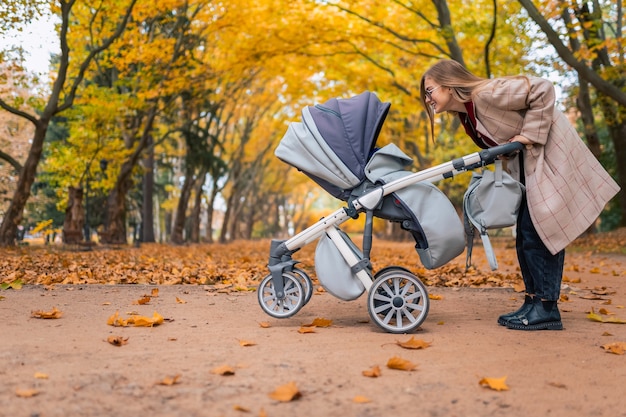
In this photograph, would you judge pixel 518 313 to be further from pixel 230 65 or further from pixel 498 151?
pixel 230 65

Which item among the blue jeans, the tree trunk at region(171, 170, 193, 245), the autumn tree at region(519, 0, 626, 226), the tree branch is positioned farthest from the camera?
the tree trunk at region(171, 170, 193, 245)

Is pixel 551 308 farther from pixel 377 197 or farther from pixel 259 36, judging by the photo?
pixel 259 36

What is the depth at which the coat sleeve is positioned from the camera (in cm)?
418

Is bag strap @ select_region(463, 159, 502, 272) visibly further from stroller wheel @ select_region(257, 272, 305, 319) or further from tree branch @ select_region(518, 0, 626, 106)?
tree branch @ select_region(518, 0, 626, 106)

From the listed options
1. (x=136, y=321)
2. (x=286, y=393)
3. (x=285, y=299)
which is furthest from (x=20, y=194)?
(x=286, y=393)

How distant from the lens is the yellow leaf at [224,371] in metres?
3.05

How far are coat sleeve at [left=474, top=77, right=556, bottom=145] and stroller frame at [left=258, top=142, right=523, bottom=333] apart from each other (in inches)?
6.3

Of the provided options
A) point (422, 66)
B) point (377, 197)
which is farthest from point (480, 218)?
point (422, 66)

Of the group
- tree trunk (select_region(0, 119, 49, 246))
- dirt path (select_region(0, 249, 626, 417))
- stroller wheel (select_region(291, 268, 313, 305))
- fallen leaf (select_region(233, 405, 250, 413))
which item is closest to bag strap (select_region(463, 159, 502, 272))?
dirt path (select_region(0, 249, 626, 417))

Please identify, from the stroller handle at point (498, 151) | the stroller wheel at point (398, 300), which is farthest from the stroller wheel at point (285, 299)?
the stroller handle at point (498, 151)

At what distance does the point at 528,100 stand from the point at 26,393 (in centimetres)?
346

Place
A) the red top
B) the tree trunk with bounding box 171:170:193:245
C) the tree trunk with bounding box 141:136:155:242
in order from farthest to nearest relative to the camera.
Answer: the tree trunk with bounding box 171:170:193:245 < the tree trunk with bounding box 141:136:155:242 < the red top

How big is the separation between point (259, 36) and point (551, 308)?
1305 centimetres

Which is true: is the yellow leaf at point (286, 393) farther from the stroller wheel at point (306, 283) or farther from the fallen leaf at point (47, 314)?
the fallen leaf at point (47, 314)
